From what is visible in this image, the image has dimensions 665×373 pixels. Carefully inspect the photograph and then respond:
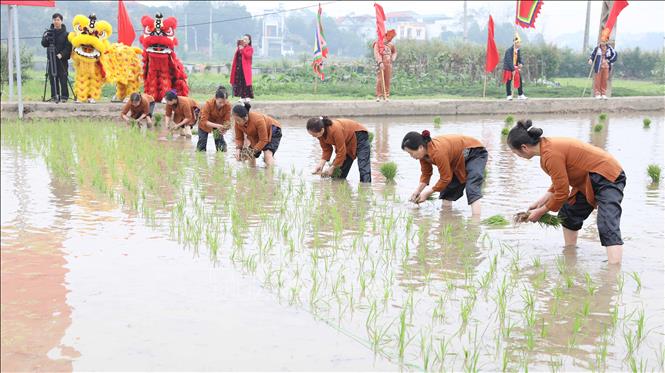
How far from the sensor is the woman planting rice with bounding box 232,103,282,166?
9.55m

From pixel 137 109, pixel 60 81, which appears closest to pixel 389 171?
pixel 137 109

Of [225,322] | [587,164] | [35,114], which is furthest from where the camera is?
[35,114]

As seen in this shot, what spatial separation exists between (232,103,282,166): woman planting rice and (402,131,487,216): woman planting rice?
2.79 metres

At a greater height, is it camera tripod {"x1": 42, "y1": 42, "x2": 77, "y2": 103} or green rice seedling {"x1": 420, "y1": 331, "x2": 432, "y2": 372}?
camera tripod {"x1": 42, "y1": 42, "x2": 77, "y2": 103}

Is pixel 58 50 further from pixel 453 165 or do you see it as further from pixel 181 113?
pixel 453 165

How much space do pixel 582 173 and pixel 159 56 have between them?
11.1 metres

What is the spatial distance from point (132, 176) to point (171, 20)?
7.70 metres

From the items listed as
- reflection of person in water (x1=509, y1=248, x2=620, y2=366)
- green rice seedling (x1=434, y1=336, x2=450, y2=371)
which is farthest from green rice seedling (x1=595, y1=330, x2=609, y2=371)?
green rice seedling (x1=434, y1=336, x2=450, y2=371)

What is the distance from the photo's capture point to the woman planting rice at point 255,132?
9.55 metres

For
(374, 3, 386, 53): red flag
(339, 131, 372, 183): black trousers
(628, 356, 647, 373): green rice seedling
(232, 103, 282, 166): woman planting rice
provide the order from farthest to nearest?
1. (374, 3, 386, 53): red flag
2. (232, 103, 282, 166): woman planting rice
3. (339, 131, 372, 183): black trousers
4. (628, 356, 647, 373): green rice seedling

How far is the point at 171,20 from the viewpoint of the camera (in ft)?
51.6

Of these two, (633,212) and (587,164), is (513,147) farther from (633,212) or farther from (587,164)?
(633,212)

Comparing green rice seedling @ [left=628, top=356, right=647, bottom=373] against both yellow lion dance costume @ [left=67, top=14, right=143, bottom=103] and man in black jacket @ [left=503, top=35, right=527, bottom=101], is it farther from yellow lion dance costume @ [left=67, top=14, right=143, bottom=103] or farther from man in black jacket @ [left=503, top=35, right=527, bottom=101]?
man in black jacket @ [left=503, top=35, right=527, bottom=101]

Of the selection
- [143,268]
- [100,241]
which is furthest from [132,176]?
[143,268]
